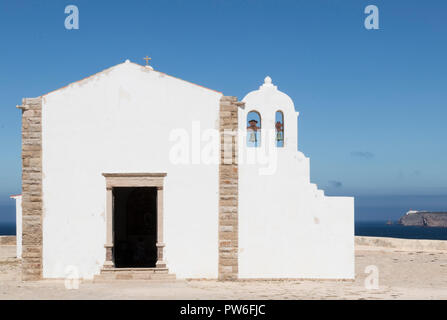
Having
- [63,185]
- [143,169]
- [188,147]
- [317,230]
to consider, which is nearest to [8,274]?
[63,185]

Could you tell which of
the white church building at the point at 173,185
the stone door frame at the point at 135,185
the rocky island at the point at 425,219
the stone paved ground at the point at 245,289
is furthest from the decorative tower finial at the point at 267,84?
the rocky island at the point at 425,219

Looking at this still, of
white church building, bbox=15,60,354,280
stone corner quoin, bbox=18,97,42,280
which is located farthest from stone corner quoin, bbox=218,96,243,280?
stone corner quoin, bbox=18,97,42,280

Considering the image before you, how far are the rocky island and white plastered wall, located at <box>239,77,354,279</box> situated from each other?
158 meters

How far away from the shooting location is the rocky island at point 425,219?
540 ft

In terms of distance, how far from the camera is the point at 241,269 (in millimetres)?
16656

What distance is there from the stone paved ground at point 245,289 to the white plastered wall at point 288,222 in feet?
1.54

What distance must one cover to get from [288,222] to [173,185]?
11.6 ft

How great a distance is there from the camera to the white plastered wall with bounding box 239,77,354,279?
16.7 m

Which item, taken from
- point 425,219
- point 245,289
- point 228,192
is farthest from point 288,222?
point 425,219

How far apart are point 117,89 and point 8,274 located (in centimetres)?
729

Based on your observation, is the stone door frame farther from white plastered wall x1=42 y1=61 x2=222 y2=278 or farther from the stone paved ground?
the stone paved ground

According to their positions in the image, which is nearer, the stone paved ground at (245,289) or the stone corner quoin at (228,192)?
the stone paved ground at (245,289)

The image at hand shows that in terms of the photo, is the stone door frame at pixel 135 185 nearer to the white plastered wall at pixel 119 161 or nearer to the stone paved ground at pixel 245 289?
the white plastered wall at pixel 119 161

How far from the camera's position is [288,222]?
55.1ft
